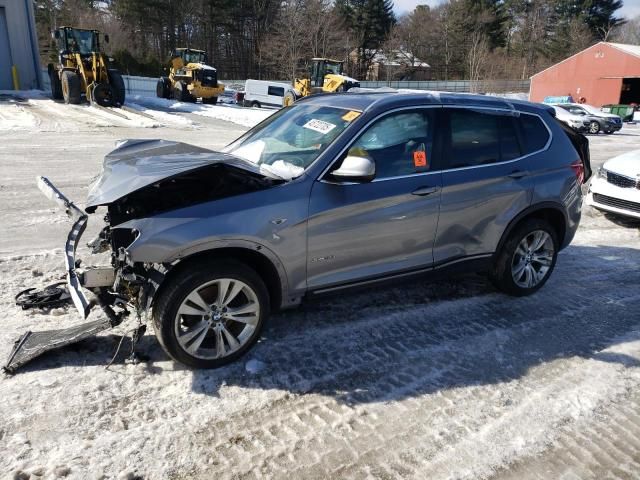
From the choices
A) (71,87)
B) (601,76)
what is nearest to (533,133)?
(71,87)

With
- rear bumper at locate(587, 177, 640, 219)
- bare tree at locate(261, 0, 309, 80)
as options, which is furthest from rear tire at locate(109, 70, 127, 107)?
bare tree at locate(261, 0, 309, 80)

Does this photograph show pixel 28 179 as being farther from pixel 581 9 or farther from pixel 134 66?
pixel 581 9

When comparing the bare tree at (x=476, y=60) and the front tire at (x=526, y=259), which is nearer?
the front tire at (x=526, y=259)

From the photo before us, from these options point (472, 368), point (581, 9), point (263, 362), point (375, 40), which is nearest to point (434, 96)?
point (472, 368)

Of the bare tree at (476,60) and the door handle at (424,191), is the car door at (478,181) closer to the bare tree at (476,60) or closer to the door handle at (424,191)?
the door handle at (424,191)

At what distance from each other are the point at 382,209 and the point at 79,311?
7.01 feet

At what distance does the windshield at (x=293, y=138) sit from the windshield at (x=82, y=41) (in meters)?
23.2

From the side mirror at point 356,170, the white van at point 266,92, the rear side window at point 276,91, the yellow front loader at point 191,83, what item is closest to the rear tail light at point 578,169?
the side mirror at point 356,170

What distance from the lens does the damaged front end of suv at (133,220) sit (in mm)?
3084

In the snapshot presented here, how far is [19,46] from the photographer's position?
30.4 m

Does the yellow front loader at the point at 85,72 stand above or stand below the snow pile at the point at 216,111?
above

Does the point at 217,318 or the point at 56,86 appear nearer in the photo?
the point at 217,318

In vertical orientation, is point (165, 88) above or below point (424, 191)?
above

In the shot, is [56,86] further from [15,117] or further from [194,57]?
[194,57]
